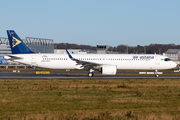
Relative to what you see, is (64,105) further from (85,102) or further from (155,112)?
(155,112)

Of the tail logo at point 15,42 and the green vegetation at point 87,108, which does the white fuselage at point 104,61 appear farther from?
the green vegetation at point 87,108

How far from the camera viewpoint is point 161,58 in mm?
39688

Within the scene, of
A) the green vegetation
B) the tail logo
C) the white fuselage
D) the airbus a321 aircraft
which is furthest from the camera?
the tail logo

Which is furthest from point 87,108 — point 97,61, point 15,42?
point 15,42

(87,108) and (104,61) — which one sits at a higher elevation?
(104,61)

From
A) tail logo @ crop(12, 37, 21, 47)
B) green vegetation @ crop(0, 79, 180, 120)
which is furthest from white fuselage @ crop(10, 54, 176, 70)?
green vegetation @ crop(0, 79, 180, 120)

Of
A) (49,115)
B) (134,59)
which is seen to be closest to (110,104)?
(49,115)

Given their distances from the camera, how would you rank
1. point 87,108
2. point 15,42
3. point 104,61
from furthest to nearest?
point 15,42
point 104,61
point 87,108

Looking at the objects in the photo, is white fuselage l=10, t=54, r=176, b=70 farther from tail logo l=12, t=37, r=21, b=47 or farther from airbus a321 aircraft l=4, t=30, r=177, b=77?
tail logo l=12, t=37, r=21, b=47

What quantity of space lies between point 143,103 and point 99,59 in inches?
920

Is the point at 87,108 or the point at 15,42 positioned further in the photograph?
the point at 15,42

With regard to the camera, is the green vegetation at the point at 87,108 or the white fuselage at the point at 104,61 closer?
the green vegetation at the point at 87,108

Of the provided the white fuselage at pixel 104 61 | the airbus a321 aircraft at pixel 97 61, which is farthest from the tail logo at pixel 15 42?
the white fuselage at pixel 104 61

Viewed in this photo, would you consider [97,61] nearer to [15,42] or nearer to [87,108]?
[15,42]
